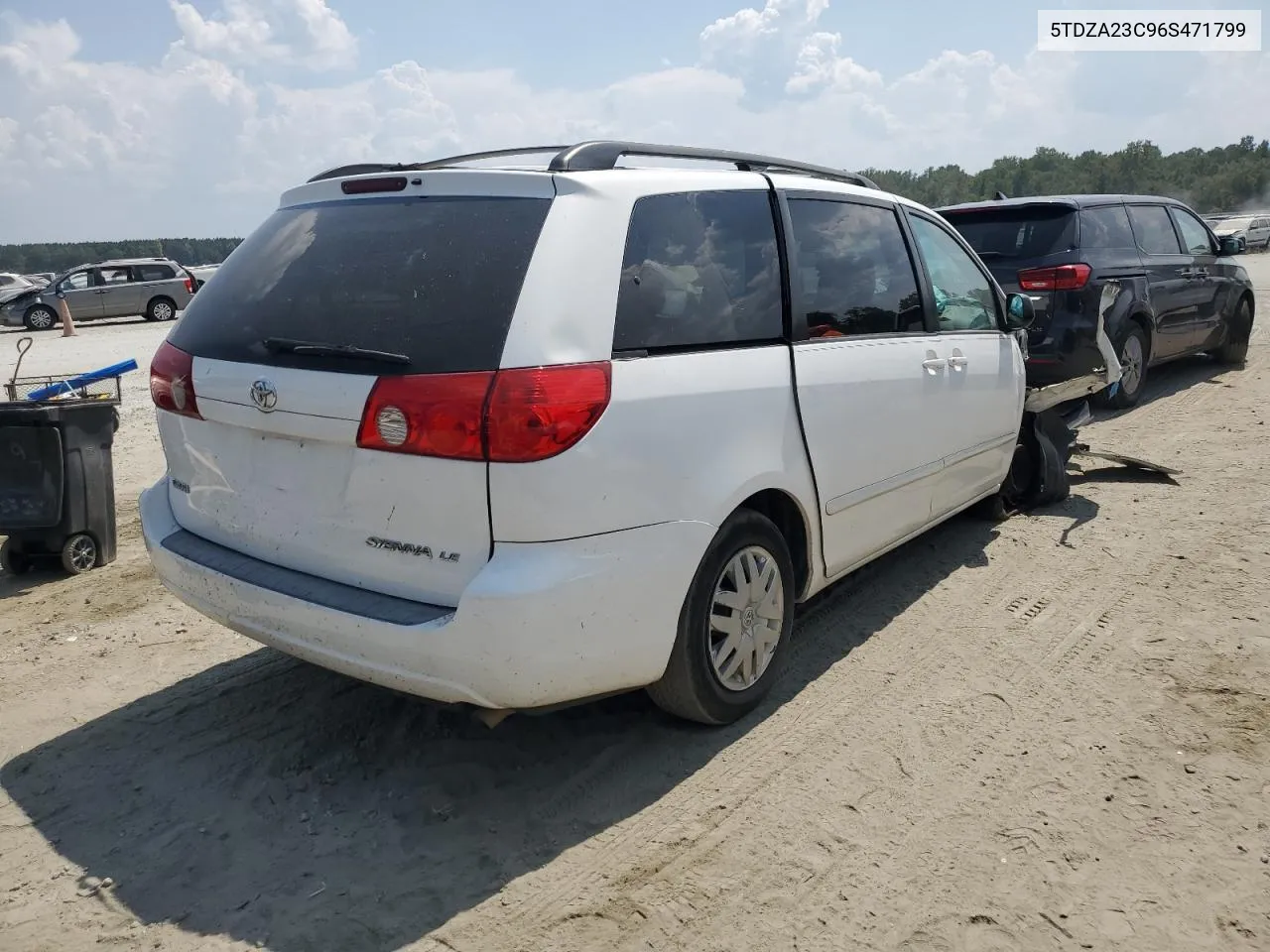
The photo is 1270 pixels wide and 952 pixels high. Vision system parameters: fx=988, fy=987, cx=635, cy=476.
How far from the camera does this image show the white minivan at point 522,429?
2.75 metres

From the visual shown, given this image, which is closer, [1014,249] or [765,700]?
[765,700]

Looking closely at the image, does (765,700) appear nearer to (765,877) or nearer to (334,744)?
(765,877)

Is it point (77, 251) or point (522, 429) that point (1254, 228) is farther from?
point (77, 251)

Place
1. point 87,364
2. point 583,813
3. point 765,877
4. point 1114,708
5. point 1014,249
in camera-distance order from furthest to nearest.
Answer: point 87,364, point 1014,249, point 1114,708, point 583,813, point 765,877

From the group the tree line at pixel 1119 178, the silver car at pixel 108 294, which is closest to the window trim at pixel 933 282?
the silver car at pixel 108 294

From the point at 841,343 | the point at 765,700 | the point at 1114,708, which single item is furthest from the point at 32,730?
the point at 1114,708

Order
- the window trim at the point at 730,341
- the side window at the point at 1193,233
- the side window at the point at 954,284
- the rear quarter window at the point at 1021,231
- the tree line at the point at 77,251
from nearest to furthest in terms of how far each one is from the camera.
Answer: the window trim at the point at 730,341 → the side window at the point at 954,284 → the rear quarter window at the point at 1021,231 → the side window at the point at 1193,233 → the tree line at the point at 77,251

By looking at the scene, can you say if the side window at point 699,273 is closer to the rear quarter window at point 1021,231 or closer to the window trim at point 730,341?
the window trim at point 730,341

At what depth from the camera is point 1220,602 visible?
14.7ft

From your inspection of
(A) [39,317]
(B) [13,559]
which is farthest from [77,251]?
(B) [13,559]

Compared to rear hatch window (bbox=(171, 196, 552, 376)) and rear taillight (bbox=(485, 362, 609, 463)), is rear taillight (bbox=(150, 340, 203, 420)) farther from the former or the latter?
rear taillight (bbox=(485, 362, 609, 463))

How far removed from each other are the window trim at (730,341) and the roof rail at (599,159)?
0.58ft

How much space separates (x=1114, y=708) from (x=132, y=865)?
3305 millimetres

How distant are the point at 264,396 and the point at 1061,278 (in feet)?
23.1
